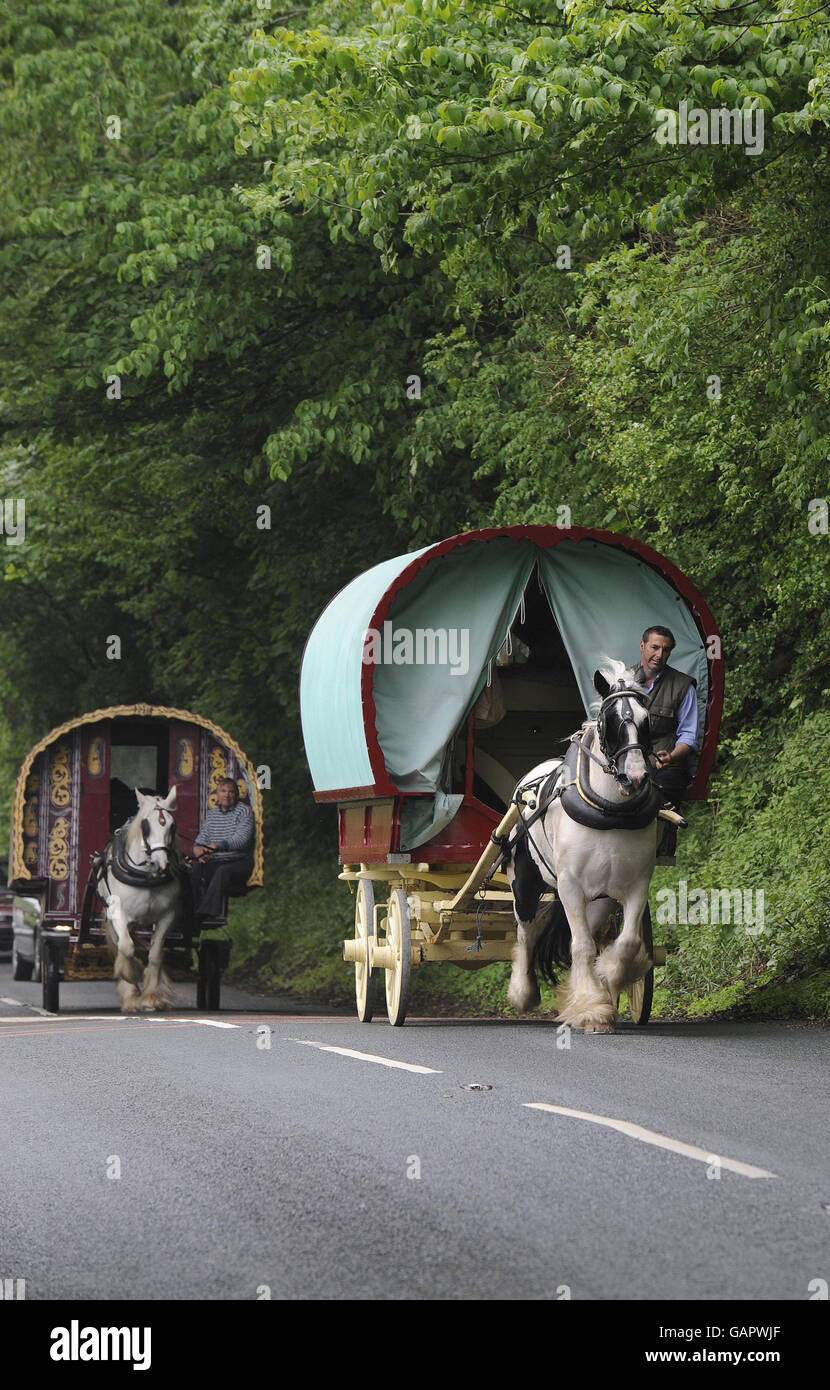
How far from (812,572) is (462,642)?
3415mm

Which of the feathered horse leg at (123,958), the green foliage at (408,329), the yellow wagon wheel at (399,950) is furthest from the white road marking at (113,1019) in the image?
the green foliage at (408,329)

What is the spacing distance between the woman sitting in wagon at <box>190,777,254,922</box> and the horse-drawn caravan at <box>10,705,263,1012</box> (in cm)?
12

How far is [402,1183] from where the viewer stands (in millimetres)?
7422

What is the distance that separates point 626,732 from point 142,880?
25.1 feet

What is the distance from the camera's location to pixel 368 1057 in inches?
481

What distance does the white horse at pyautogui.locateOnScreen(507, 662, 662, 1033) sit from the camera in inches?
465

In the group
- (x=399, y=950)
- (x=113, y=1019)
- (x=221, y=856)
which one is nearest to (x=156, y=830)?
(x=221, y=856)

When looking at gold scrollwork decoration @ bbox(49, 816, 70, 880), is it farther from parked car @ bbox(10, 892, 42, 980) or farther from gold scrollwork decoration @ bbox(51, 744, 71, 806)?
parked car @ bbox(10, 892, 42, 980)

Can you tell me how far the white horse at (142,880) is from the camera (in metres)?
18.2

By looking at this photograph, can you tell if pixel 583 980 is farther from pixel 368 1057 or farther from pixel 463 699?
pixel 463 699

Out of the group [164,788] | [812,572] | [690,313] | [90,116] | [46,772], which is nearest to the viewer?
[690,313]
